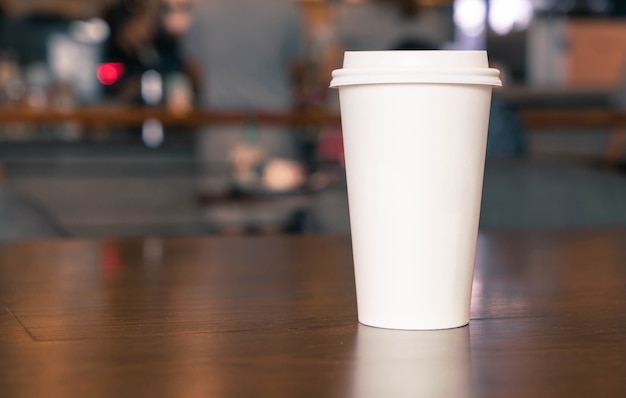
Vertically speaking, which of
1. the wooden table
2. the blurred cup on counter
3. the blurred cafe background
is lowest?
the blurred cafe background

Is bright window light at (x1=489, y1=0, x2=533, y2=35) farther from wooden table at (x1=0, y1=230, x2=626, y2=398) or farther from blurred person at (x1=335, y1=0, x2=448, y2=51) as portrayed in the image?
wooden table at (x1=0, y1=230, x2=626, y2=398)

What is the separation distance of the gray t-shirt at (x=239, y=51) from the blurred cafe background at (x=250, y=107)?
1cm

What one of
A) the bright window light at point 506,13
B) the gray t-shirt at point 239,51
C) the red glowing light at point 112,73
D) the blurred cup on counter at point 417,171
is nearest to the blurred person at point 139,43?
the red glowing light at point 112,73

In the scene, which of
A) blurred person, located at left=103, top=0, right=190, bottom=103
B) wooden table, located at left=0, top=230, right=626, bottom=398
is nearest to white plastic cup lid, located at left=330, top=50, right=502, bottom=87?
wooden table, located at left=0, top=230, right=626, bottom=398

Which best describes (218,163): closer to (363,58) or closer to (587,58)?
(587,58)

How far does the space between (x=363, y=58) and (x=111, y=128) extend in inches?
232

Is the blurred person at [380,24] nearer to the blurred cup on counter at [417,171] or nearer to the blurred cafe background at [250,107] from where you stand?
the blurred cafe background at [250,107]

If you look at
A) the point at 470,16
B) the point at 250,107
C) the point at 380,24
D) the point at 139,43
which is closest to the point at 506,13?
the point at 470,16

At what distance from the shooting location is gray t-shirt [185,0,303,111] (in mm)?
6586

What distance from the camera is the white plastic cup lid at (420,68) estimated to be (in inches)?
17.1

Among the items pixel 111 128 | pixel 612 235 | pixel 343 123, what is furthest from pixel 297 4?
pixel 343 123

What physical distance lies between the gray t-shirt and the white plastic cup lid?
6135mm

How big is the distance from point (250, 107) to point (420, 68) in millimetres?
6032

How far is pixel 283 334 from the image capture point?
0.43 metres
